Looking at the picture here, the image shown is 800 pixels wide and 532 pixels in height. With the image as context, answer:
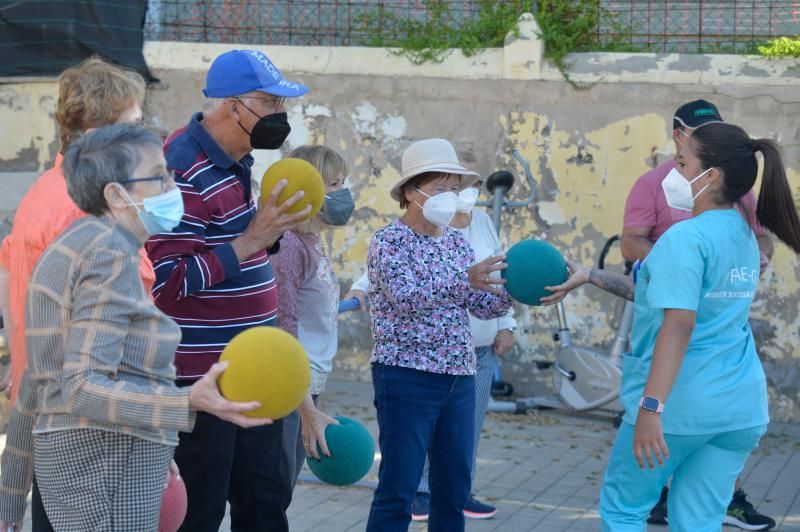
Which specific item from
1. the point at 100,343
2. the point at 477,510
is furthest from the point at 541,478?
the point at 100,343

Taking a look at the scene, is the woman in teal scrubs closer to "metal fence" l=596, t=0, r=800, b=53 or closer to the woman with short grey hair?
the woman with short grey hair

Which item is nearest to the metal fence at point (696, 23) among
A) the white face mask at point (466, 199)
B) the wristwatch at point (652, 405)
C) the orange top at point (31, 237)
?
the white face mask at point (466, 199)

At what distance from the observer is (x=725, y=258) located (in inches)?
145

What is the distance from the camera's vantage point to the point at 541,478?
22.0 feet

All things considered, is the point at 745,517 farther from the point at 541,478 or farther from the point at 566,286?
the point at 566,286

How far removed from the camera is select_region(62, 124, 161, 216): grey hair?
2.79 m

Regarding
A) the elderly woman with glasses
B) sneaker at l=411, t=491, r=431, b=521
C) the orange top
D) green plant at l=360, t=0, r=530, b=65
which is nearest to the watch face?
the elderly woman with glasses

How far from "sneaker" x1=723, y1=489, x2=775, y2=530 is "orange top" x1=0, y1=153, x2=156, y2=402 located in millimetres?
3718

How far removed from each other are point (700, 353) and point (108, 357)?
201 centimetres

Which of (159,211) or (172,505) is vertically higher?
(159,211)

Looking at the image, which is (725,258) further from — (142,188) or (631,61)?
(631,61)

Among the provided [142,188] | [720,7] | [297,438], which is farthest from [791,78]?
[142,188]

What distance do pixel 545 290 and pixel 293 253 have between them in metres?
1.01

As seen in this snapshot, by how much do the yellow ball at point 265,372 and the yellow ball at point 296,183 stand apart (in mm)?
971
